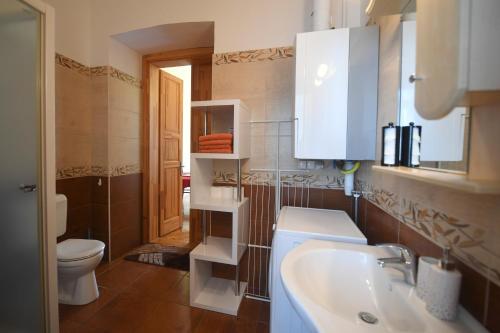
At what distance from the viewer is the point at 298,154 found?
1349mm

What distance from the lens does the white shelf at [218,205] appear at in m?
1.57

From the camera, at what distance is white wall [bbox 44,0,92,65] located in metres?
2.00

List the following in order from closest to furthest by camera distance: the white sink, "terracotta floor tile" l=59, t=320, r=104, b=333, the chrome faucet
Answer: the white sink → the chrome faucet → "terracotta floor tile" l=59, t=320, r=104, b=333

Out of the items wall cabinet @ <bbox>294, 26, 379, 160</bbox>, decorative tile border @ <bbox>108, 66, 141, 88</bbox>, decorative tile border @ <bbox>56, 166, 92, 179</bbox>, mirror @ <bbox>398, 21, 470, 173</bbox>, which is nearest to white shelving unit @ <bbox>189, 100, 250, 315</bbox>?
wall cabinet @ <bbox>294, 26, 379, 160</bbox>

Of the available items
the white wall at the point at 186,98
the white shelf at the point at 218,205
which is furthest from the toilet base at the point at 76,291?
the white wall at the point at 186,98

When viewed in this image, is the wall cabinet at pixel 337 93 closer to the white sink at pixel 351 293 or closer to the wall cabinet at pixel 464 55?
the white sink at pixel 351 293

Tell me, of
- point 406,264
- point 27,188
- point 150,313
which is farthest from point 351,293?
point 27,188

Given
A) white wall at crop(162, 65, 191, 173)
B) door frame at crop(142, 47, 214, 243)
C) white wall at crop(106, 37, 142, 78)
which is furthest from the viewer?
white wall at crop(162, 65, 191, 173)

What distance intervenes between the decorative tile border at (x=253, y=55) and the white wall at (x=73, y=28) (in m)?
1.42

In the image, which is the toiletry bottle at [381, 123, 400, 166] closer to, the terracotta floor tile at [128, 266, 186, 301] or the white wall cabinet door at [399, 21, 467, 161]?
the white wall cabinet door at [399, 21, 467, 161]

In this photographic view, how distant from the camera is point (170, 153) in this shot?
311 cm

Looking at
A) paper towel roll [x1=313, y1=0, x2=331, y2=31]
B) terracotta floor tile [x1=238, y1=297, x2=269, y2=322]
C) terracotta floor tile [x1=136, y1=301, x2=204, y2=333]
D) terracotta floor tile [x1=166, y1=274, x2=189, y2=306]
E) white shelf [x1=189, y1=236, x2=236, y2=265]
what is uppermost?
paper towel roll [x1=313, y1=0, x2=331, y2=31]

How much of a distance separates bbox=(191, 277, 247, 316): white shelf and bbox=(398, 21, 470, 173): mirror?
156cm

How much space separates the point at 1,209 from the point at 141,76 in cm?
200
